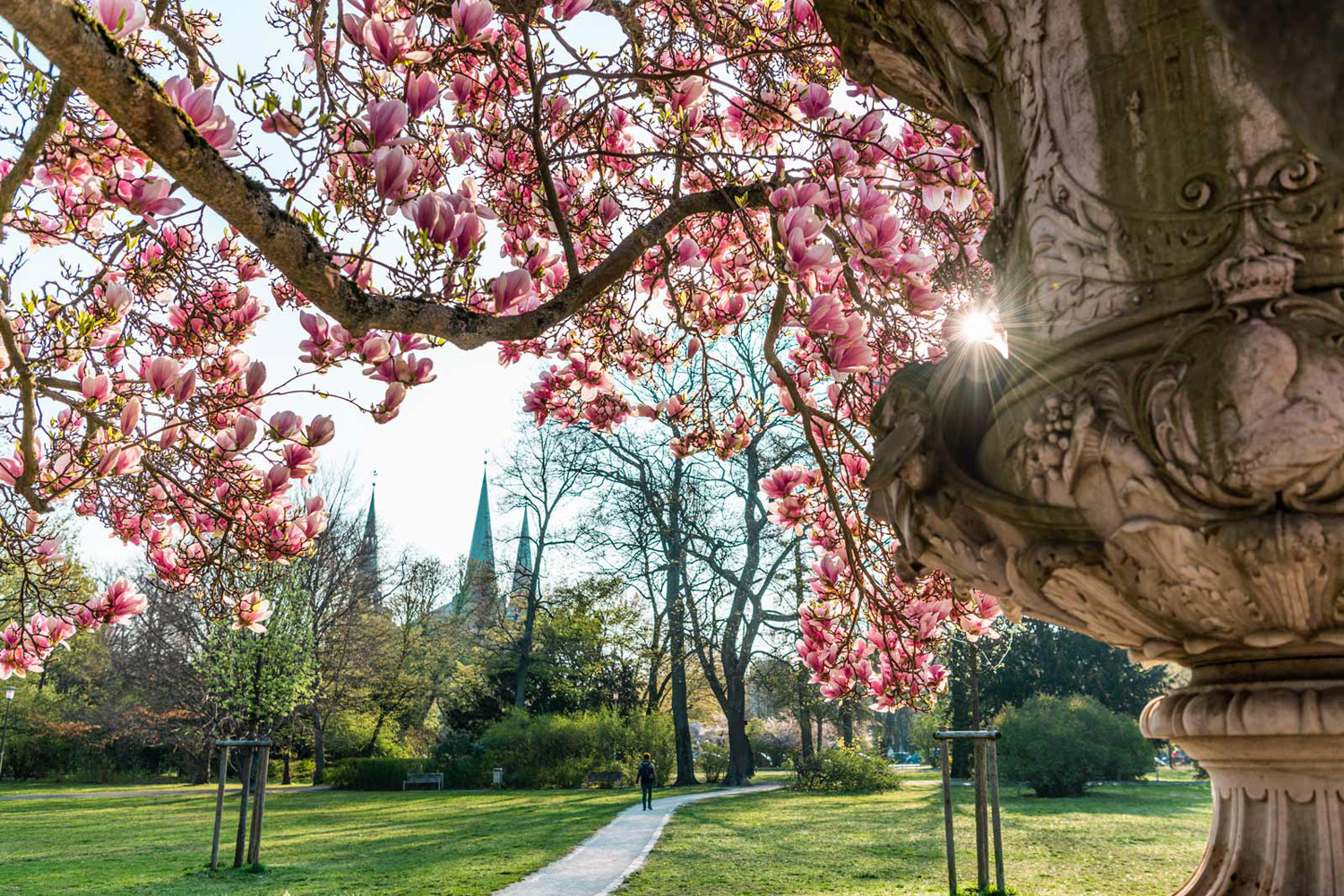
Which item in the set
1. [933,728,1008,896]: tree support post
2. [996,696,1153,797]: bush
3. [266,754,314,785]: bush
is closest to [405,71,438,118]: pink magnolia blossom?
[933,728,1008,896]: tree support post

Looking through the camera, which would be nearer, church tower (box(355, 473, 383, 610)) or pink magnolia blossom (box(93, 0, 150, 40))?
pink magnolia blossom (box(93, 0, 150, 40))

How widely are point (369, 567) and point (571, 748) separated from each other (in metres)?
10.3

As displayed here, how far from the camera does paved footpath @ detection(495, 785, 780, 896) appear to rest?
7.33m

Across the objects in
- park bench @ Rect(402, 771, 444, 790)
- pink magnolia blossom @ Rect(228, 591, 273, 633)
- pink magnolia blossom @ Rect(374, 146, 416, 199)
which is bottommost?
park bench @ Rect(402, 771, 444, 790)

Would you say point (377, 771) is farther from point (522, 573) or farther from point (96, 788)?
point (96, 788)

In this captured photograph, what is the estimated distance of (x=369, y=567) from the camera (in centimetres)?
2970

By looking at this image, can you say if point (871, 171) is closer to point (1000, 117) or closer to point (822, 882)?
point (1000, 117)

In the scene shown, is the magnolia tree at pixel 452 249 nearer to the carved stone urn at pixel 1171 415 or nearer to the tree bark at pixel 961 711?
the carved stone urn at pixel 1171 415

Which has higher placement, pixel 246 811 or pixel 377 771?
pixel 246 811

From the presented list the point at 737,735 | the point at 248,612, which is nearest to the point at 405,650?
the point at 737,735

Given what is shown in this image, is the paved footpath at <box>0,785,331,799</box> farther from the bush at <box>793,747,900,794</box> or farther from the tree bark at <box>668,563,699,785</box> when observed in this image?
the bush at <box>793,747,900,794</box>

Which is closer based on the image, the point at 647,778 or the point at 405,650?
the point at 647,778

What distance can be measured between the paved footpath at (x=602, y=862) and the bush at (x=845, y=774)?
7067 millimetres

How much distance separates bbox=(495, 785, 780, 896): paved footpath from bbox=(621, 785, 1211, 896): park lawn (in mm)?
232
